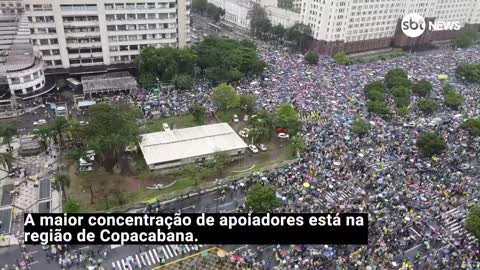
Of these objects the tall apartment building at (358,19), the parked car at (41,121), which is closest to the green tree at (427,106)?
the tall apartment building at (358,19)

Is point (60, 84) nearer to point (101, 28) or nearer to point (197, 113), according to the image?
point (101, 28)

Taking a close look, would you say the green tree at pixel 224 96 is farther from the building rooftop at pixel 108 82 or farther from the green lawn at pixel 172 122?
the building rooftop at pixel 108 82

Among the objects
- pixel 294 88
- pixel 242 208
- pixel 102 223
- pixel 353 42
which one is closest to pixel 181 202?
pixel 242 208

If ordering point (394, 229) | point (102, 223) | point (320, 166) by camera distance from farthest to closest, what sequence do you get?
point (320, 166) → point (394, 229) → point (102, 223)

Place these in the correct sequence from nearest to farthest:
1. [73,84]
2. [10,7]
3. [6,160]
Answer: [6,160] → [73,84] → [10,7]

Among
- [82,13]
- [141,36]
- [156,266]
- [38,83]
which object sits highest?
[82,13]

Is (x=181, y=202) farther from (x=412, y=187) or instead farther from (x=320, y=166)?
(x=412, y=187)

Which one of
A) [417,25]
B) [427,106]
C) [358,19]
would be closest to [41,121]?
[427,106]
